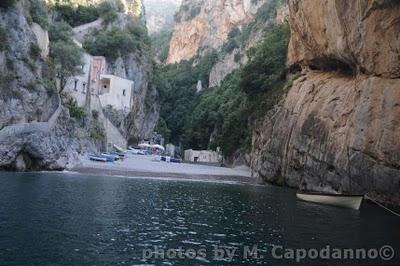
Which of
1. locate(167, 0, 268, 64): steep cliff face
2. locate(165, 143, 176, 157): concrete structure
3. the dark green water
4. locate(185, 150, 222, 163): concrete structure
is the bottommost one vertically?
the dark green water

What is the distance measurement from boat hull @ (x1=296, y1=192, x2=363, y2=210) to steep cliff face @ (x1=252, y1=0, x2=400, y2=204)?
2.36 m

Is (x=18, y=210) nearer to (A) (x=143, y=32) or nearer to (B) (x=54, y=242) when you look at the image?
(B) (x=54, y=242)

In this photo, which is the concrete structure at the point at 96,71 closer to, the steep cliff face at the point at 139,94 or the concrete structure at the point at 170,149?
the steep cliff face at the point at 139,94

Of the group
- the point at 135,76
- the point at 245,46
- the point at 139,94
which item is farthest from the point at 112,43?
the point at 245,46

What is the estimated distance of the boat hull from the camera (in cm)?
2984

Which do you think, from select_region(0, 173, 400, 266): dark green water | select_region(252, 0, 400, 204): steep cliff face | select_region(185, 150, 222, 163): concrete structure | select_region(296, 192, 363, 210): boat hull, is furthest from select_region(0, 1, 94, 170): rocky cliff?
select_region(185, 150, 222, 163): concrete structure

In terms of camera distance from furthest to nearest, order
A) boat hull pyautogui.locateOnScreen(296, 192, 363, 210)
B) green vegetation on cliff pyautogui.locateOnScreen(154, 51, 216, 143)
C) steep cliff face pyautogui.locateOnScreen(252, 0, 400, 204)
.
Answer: green vegetation on cliff pyautogui.locateOnScreen(154, 51, 216, 143) < steep cliff face pyautogui.locateOnScreen(252, 0, 400, 204) < boat hull pyautogui.locateOnScreen(296, 192, 363, 210)

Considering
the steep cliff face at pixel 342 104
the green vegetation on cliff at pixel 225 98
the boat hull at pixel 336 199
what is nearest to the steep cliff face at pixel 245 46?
the green vegetation on cliff at pixel 225 98

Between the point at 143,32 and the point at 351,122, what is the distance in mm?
68090

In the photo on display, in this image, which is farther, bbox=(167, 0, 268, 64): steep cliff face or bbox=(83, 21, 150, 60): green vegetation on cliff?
bbox=(167, 0, 268, 64): steep cliff face

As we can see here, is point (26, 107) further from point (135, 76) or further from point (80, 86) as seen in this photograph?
point (135, 76)

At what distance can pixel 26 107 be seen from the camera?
143 feet

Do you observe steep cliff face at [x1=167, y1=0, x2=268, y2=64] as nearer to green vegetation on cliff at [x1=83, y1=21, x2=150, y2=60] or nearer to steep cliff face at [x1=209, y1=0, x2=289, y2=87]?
steep cliff face at [x1=209, y1=0, x2=289, y2=87]

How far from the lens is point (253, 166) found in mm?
61562
